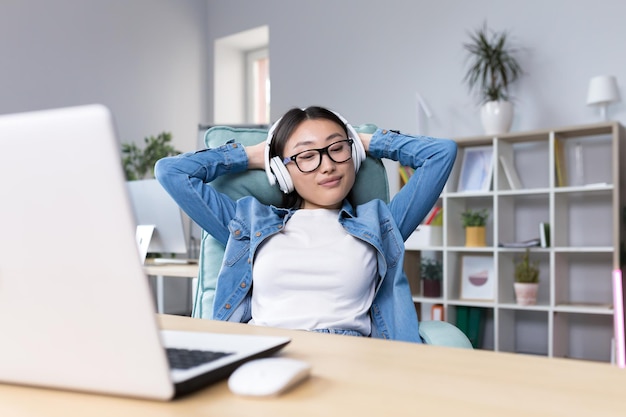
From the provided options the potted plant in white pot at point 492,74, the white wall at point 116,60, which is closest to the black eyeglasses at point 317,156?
the potted plant in white pot at point 492,74

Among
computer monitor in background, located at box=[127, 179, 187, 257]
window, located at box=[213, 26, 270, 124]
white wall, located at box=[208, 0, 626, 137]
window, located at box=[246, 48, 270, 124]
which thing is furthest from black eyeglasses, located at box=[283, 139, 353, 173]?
window, located at box=[246, 48, 270, 124]

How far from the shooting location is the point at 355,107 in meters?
4.56

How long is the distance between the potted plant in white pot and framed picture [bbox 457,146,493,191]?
0.15 metres

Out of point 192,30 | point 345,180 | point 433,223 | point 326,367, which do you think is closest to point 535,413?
point 326,367

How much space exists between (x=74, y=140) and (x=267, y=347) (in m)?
0.30

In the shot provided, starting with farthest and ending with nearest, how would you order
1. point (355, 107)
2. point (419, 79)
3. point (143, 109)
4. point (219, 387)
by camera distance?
point (143, 109), point (355, 107), point (419, 79), point (219, 387)

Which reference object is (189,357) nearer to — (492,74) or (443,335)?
(443,335)

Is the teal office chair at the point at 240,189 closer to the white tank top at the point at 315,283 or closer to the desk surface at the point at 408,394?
the white tank top at the point at 315,283

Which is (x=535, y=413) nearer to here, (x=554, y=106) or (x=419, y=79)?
(x=554, y=106)

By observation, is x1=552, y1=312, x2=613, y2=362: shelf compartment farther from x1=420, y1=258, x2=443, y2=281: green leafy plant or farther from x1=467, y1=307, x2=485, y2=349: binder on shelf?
x1=420, y1=258, x2=443, y2=281: green leafy plant

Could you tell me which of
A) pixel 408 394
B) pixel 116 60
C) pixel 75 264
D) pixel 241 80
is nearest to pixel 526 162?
pixel 241 80

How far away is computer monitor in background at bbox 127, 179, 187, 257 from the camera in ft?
9.57

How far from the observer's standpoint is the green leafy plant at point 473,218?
3717mm

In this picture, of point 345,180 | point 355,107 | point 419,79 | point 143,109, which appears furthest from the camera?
point 143,109
